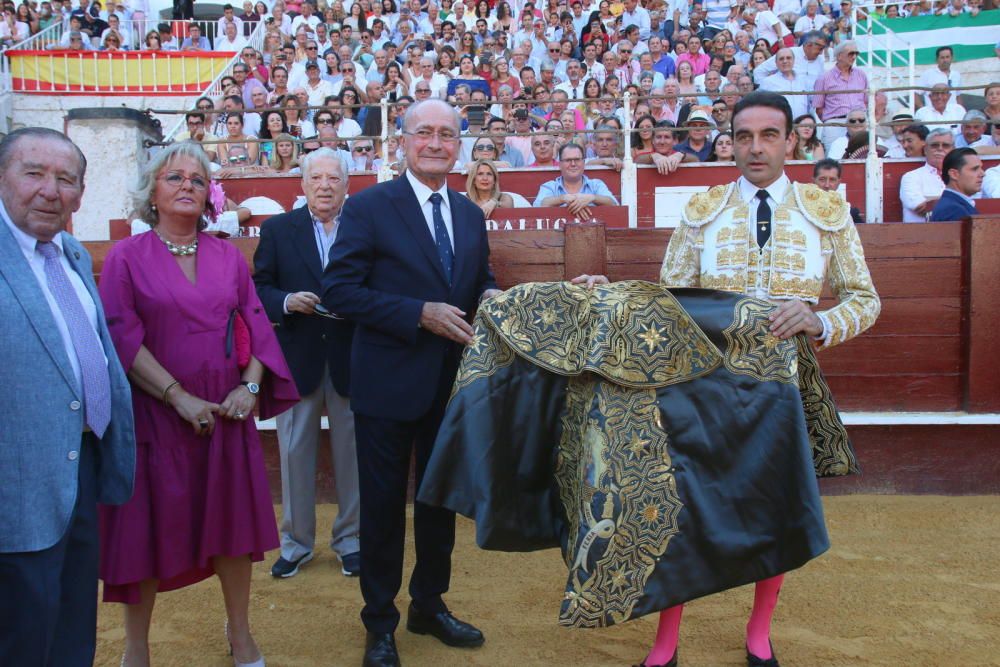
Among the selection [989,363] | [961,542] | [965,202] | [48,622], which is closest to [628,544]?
[48,622]

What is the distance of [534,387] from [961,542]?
2.42m

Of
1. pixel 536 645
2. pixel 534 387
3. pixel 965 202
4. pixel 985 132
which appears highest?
pixel 985 132

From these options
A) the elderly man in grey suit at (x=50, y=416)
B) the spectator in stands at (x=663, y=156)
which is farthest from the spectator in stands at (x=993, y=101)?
the elderly man in grey suit at (x=50, y=416)

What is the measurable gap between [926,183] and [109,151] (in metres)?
6.30

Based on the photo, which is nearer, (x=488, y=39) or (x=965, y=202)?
(x=965, y=202)

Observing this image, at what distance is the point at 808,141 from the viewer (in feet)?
24.7

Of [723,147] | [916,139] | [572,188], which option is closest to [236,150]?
[572,188]

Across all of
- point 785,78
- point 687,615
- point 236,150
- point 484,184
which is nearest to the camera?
point 687,615

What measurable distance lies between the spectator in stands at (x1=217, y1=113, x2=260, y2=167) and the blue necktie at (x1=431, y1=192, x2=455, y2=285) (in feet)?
→ 17.7

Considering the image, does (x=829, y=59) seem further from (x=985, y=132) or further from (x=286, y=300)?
(x=286, y=300)

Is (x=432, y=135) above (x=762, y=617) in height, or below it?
above

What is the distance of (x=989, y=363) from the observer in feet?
15.0

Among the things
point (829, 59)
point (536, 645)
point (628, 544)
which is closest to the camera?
point (628, 544)

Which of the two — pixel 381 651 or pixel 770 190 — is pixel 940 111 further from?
pixel 381 651
